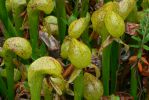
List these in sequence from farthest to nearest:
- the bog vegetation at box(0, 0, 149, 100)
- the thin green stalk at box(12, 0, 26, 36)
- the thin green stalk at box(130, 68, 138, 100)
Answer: the thin green stalk at box(12, 0, 26, 36) → the thin green stalk at box(130, 68, 138, 100) → the bog vegetation at box(0, 0, 149, 100)

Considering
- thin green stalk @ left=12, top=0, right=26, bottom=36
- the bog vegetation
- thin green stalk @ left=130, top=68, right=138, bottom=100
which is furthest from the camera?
thin green stalk @ left=12, top=0, right=26, bottom=36

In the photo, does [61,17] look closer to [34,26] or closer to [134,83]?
[34,26]

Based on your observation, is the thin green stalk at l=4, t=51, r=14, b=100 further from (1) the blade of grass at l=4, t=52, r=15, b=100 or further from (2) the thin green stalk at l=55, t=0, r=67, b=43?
(2) the thin green stalk at l=55, t=0, r=67, b=43

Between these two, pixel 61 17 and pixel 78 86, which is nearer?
pixel 78 86

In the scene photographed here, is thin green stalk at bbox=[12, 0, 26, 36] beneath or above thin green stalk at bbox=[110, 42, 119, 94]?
above

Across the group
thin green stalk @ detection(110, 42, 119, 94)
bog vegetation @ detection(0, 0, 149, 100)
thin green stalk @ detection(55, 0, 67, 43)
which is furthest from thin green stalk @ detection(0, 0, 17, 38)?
thin green stalk @ detection(110, 42, 119, 94)

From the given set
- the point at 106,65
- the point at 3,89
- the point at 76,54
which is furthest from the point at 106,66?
the point at 3,89

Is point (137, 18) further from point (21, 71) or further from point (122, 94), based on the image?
point (21, 71)

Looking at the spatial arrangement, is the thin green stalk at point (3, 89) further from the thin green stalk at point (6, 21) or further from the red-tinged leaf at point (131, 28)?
the red-tinged leaf at point (131, 28)

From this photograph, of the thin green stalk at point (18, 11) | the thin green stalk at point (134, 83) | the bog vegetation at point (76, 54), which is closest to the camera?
the bog vegetation at point (76, 54)

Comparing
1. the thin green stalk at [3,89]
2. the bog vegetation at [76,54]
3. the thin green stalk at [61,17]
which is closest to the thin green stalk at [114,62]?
the bog vegetation at [76,54]

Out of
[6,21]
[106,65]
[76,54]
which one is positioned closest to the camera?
[76,54]
